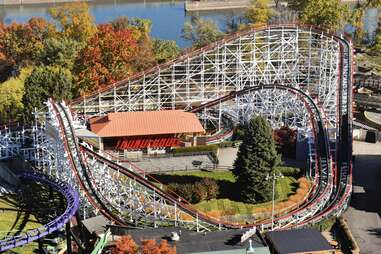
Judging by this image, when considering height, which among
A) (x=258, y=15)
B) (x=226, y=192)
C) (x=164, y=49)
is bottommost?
(x=226, y=192)

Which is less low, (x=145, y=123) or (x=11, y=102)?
(x=11, y=102)

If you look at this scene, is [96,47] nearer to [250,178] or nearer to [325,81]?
[325,81]

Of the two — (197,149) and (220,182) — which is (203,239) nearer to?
(220,182)

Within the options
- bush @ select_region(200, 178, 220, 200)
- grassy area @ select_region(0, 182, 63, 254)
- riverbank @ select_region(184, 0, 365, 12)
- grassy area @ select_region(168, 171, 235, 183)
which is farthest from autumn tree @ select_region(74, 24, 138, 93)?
riverbank @ select_region(184, 0, 365, 12)

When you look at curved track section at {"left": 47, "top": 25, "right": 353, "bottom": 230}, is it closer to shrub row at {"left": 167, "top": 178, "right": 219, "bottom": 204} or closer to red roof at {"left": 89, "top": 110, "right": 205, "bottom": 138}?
shrub row at {"left": 167, "top": 178, "right": 219, "bottom": 204}

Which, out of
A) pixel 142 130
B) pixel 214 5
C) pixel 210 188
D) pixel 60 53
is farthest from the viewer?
pixel 214 5

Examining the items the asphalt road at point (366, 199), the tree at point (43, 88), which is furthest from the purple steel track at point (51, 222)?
the asphalt road at point (366, 199)

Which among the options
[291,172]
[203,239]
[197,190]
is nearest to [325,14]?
[291,172]
